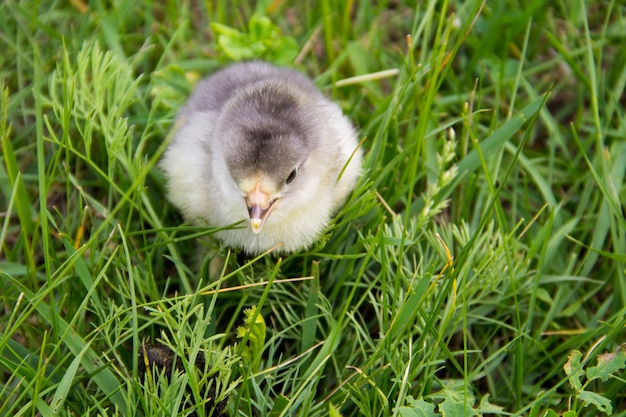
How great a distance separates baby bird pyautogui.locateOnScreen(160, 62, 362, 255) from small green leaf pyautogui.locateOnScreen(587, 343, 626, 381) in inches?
34.0

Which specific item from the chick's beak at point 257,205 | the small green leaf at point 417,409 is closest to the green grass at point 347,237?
the small green leaf at point 417,409

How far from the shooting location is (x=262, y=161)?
200 cm

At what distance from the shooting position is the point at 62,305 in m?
2.13

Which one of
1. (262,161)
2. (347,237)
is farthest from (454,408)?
(262,161)

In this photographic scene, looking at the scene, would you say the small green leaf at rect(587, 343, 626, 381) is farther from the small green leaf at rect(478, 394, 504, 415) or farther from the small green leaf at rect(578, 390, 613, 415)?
the small green leaf at rect(478, 394, 504, 415)

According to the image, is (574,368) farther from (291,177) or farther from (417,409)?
(291,177)

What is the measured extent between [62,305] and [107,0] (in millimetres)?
1525

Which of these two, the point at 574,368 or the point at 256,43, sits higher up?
the point at 256,43

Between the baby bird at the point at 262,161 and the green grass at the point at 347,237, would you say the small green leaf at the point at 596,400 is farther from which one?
the baby bird at the point at 262,161

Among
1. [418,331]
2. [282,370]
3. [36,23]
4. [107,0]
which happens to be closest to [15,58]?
[36,23]

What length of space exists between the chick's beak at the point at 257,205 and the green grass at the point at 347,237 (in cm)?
17

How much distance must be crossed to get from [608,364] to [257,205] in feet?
3.51

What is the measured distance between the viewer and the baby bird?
2.02 metres

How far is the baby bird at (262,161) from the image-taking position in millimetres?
2023
